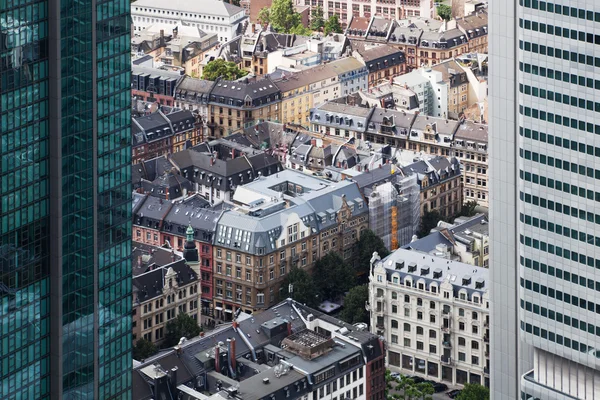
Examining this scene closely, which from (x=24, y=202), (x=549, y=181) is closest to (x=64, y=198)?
(x=24, y=202)

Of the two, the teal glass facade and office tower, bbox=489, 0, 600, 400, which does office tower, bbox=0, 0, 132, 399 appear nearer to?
the teal glass facade

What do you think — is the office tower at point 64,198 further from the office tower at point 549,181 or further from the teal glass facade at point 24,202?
the office tower at point 549,181

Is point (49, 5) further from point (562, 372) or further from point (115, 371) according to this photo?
point (562, 372)

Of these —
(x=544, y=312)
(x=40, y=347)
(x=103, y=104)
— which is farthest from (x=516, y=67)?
(x=40, y=347)

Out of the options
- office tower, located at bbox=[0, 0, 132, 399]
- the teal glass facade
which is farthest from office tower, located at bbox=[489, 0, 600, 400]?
the teal glass facade

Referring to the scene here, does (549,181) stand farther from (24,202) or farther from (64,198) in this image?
(24,202)

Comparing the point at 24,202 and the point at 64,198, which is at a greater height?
the point at 24,202

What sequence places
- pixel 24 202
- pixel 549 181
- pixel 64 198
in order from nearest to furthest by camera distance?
pixel 24 202
pixel 64 198
pixel 549 181
